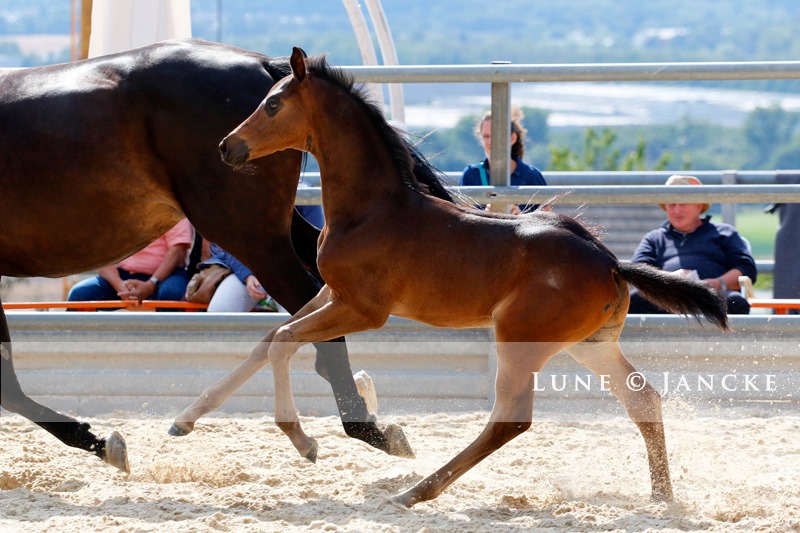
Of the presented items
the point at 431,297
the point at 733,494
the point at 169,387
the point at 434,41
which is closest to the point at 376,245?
the point at 431,297

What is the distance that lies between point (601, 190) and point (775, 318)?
1.07 metres

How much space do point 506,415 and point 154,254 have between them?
314cm

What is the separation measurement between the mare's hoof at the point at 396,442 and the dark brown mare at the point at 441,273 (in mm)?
331

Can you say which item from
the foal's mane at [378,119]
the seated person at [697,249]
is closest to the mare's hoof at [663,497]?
the foal's mane at [378,119]

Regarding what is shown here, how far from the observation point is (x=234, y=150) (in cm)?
404

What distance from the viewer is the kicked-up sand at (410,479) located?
3.81m

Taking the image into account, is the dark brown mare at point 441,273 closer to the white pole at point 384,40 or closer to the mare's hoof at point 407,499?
the mare's hoof at point 407,499

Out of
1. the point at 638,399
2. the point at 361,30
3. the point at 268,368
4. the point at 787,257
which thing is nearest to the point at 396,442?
the point at 638,399

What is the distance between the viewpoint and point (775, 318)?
554 centimetres

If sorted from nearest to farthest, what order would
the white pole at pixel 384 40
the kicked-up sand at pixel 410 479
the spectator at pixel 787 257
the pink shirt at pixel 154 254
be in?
the kicked-up sand at pixel 410 479, the pink shirt at pixel 154 254, the spectator at pixel 787 257, the white pole at pixel 384 40

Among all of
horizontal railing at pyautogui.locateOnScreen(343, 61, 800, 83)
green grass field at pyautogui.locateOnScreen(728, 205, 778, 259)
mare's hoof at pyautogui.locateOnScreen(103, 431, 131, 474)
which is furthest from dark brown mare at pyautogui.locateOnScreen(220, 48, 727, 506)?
green grass field at pyautogui.locateOnScreen(728, 205, 778, 259)

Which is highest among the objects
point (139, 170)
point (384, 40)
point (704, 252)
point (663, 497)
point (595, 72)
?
point (384, 40)

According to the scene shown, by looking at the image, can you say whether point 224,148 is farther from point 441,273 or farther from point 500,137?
point 500,137

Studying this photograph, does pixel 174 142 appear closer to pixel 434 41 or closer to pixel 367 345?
pixel 367 345
